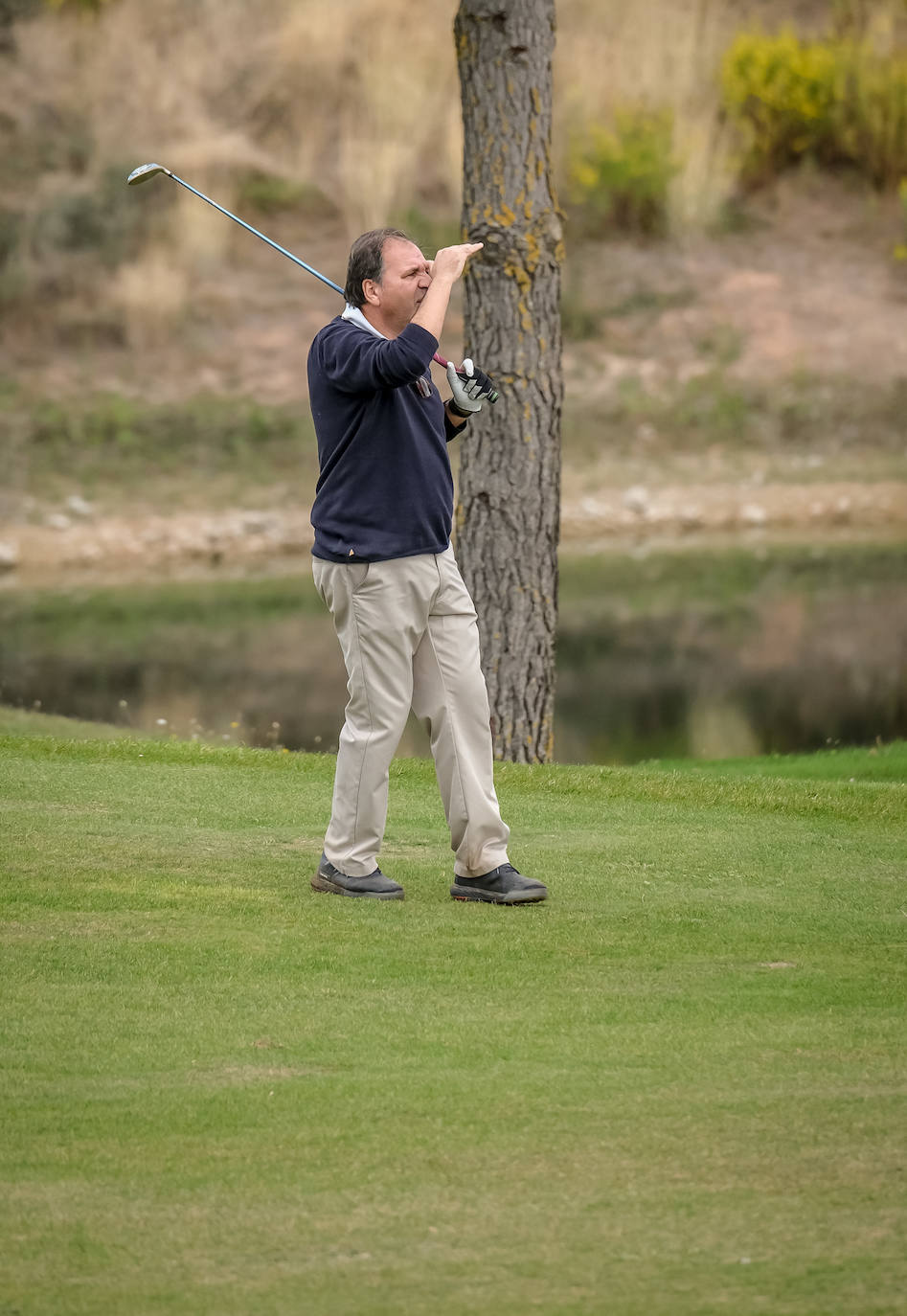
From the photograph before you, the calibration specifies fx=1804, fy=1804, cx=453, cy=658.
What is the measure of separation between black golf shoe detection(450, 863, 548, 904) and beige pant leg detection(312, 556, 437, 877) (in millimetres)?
249

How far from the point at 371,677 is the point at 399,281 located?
98cm

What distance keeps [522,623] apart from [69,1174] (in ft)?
19.4

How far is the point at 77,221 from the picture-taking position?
82.0ft

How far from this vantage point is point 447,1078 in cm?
316

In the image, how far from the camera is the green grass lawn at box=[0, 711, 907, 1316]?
8.14 ft

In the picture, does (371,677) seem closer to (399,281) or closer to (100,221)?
(399,281)

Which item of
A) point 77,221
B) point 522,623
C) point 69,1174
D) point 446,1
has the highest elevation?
point 446,1

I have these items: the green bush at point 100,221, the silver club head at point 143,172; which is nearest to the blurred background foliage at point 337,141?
the green bush at point 100,221

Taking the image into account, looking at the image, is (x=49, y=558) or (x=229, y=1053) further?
(x=49, y=558)

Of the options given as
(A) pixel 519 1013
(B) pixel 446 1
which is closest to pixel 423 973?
(A) pixel 519 1013

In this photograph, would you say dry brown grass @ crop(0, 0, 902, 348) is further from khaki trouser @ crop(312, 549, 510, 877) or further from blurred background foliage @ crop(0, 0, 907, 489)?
khaki trouser @ crop(312, 549, 510, 877)

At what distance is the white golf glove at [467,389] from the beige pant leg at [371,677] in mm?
430

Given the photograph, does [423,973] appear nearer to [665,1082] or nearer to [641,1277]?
[665,1082]

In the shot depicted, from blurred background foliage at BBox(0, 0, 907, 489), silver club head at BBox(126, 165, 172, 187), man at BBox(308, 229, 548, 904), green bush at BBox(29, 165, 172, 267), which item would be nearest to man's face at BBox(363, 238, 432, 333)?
man at BBox(308, 229, 548, 904)
